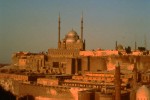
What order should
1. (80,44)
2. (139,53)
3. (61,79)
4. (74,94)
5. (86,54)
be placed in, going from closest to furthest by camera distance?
1. (74,94)
2. (61,79)
3. (139,53)
4. (86,54)
5. (80,44)

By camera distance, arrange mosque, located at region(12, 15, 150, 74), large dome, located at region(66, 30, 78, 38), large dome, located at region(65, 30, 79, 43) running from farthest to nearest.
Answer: large dome, located at region(66, 30, 78, 38), large dome, located at region(65, 30, 79, 43), mosque, located at region(12, 15, 150, 74)

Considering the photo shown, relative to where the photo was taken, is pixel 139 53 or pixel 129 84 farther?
pixel 139 53

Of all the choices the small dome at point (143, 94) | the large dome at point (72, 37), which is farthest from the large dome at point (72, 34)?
the small dome at point (143, 94)

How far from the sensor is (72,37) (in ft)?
124

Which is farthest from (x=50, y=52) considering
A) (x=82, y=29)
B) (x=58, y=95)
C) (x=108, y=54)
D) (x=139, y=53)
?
(x=58, y=95)

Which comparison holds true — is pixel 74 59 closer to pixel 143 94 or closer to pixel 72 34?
pixel 72 34

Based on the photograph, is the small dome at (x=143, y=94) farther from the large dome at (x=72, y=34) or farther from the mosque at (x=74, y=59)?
the large dome at (x=72, y=34)

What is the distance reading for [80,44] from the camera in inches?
1443

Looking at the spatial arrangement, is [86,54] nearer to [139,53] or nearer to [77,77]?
[139,53]

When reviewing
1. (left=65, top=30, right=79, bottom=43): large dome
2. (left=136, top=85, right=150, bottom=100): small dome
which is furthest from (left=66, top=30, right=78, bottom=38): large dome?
(left=136, top=85, right=150, bottom=100): small dome

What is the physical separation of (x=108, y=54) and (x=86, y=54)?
270 centimetres

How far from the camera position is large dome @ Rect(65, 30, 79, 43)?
123ft

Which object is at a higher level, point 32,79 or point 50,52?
point 50,52

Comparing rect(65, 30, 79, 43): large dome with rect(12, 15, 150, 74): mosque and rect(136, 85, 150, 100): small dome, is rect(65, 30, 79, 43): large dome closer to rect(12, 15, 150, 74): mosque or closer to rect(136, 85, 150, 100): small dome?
rect(12, 15, 150, 74): mosque
